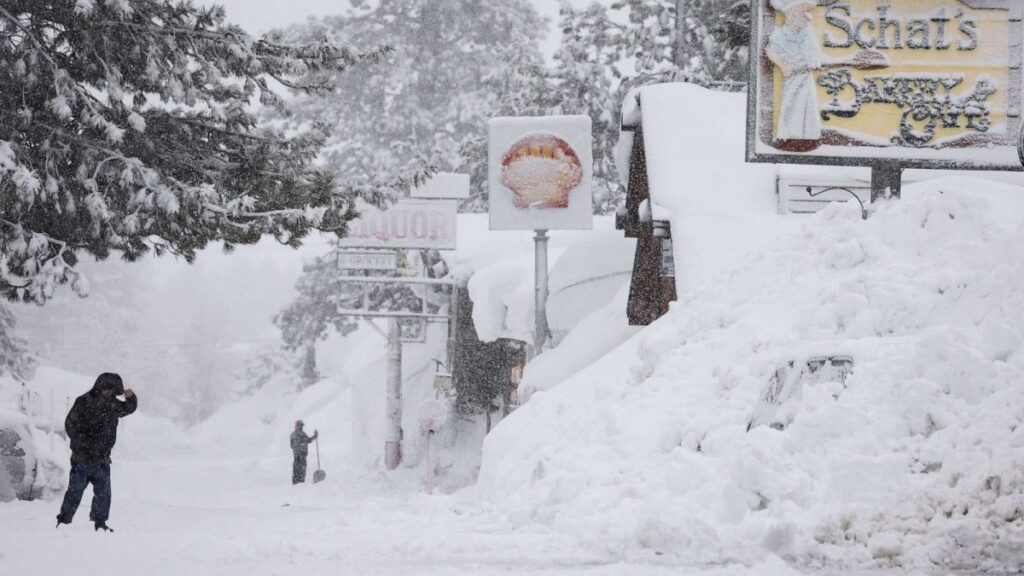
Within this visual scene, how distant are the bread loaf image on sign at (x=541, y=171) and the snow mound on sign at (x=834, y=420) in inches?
Result: 441

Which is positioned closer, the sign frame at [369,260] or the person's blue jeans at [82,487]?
the person's blue jeans at [82,487]

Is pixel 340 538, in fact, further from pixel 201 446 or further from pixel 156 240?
pixel 201 446

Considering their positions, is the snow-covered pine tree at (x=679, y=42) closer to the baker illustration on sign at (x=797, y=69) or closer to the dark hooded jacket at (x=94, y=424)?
the baker illustration on sign at (x=797, y=69)

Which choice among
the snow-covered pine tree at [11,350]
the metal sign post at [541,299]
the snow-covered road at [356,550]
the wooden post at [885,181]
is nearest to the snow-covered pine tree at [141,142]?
the snow-covered road at [356,550]

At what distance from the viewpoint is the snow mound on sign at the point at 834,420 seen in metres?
6.86

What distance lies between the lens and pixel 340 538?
8406 millimetres

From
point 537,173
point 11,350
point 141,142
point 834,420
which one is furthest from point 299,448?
point 834,420

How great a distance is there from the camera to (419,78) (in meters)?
45.6

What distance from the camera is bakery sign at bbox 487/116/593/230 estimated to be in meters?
22.7

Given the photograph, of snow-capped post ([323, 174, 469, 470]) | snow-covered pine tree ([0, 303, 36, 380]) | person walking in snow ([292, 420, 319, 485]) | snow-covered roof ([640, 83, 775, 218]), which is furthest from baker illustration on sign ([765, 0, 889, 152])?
snow-covered pine tree ([0, 303, 36, 380])

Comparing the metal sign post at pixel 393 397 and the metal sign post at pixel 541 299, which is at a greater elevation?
the metal sign post at pixel 541 299

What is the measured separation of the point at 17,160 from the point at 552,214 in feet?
39.8

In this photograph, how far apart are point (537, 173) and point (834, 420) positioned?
50.3ft

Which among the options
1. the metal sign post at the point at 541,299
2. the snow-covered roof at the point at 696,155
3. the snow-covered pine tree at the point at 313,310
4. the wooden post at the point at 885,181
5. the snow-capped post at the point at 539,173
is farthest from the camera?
the snow-covered pine tree at the point at 313,310
